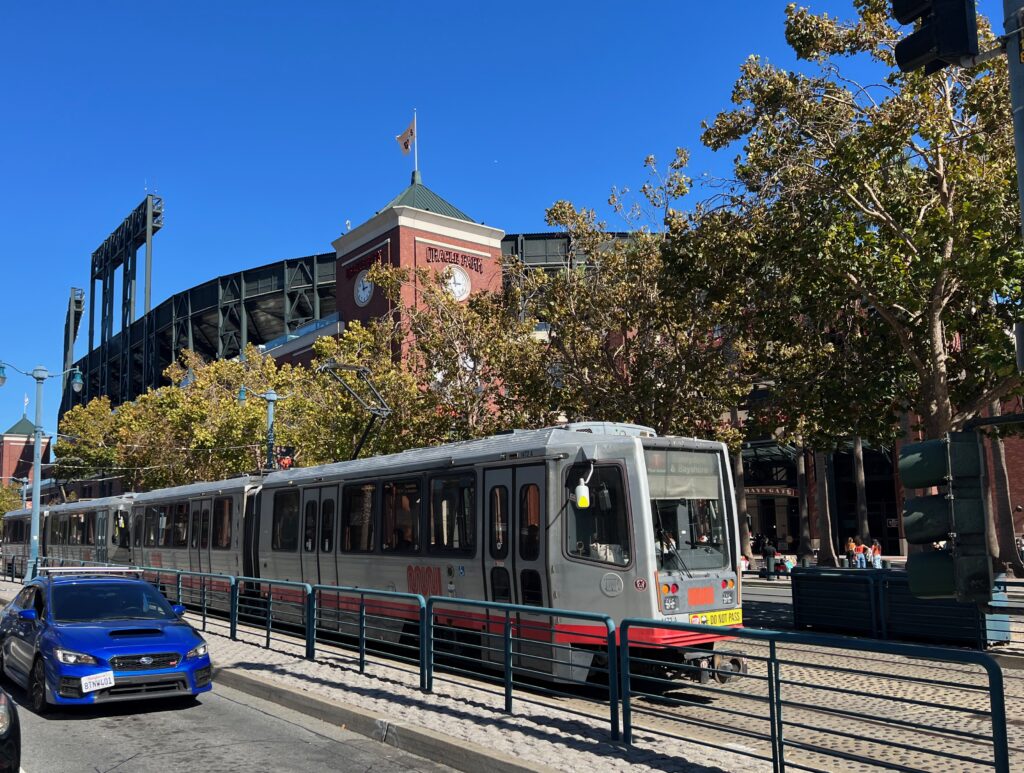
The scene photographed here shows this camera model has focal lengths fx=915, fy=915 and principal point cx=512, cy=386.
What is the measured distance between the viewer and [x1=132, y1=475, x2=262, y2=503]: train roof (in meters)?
20.9

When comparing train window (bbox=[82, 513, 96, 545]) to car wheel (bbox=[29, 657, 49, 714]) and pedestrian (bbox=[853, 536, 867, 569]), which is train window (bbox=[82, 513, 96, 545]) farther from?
pedestrian (bbox=[853, 536, 867, 569])

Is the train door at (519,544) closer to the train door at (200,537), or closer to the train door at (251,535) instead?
the train door at (251,535)

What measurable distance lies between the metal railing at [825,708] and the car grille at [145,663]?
16.2 feet

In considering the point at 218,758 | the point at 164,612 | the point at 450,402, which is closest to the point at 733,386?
the point at 450,402

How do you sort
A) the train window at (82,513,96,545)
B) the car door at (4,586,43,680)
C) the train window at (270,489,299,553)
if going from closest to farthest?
the car door at (4,586,43,680), the train window at (270,489,299,553), the train window at (82,513,96,545)

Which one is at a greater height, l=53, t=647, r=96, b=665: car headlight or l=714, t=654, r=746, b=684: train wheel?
l=53, t=647, r=96, b=665: car headlight

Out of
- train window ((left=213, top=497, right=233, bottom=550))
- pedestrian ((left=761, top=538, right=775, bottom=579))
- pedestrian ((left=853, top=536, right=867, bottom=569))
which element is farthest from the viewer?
pedestrian ((left=761, top=538, right=775, bottom=579))

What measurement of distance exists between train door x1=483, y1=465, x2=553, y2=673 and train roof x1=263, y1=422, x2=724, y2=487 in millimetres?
272

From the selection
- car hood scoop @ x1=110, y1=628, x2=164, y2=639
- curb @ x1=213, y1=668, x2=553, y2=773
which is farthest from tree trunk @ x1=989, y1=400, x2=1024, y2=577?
car hood scoop @ x1=110, y1=628, x2=164, y2=639

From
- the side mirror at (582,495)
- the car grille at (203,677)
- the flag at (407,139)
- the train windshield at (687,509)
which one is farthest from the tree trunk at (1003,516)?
the flag at (407,139)

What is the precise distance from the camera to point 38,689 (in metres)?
9.95

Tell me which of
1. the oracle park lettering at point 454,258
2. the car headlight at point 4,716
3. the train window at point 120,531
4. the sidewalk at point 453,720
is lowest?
the sidewalk at point 453,720

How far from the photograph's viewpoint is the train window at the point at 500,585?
494 inches

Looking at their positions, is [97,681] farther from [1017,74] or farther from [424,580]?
[1017,74]
